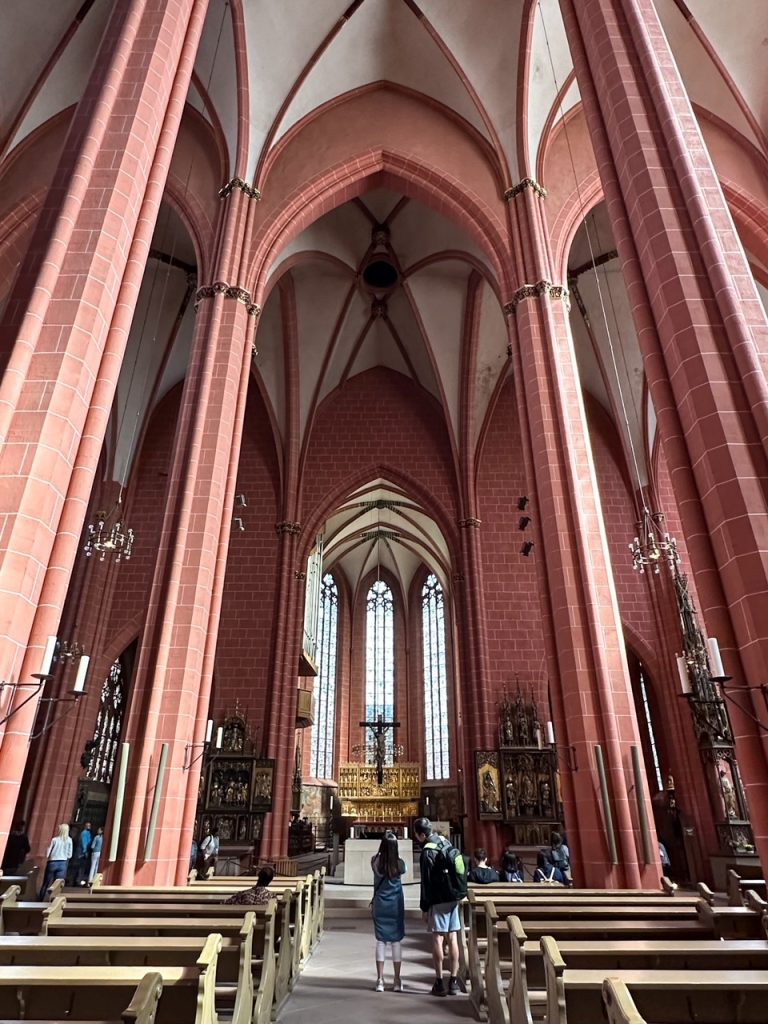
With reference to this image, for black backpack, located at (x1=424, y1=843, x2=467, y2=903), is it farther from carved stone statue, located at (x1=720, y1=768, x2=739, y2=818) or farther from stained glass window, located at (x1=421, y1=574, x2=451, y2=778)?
stained glass window, located at (x1=421, y1=574, x2=451, y2=778)

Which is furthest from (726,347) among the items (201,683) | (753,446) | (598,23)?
(201,683)

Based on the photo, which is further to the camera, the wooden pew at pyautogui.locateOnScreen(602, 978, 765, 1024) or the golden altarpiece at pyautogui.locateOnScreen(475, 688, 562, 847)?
the golden altarpiece at pyautogui.locateOnScreen(475, 688, 562, 847)

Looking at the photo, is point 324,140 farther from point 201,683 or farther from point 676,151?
point 201,683

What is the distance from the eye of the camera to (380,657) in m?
A: 28.0

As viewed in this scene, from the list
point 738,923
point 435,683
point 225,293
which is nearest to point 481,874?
point 738,923

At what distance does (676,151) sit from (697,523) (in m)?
3.13

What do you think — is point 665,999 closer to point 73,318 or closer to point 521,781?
point 73,318

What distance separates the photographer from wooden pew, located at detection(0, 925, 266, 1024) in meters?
3.23

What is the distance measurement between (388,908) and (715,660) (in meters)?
3.59

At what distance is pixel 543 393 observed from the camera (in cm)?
941

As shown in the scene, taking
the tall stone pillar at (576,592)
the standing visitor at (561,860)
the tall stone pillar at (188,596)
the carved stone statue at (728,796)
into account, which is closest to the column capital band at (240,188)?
the tall stone pillar at (188,596)

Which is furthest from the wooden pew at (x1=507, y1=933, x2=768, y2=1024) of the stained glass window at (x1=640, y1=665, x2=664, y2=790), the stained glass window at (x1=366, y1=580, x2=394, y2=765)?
the stained glass window at (x1=366, y1=580, x2=394, y2=765)

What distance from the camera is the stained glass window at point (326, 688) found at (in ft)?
82.3

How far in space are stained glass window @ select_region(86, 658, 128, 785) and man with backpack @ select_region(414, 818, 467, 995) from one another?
11782mm
